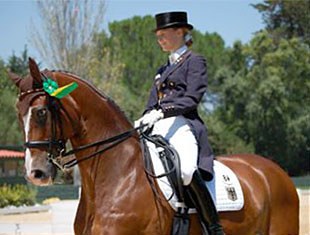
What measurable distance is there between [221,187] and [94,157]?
1.25 m

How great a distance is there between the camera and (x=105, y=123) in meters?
5.51

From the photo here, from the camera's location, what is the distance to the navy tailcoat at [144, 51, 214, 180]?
556 centimetres

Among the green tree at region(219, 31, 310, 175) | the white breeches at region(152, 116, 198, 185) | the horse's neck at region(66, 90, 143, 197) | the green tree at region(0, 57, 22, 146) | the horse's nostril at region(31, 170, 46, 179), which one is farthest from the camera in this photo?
the green tree at region(0, 57, 22, 146)

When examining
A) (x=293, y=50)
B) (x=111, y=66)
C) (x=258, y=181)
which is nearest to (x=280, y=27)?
(x=293, y=50)

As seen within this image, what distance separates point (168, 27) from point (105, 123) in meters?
0.98

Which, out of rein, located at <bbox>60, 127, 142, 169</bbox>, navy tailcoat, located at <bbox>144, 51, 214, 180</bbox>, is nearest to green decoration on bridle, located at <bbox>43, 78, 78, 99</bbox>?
rein, located at <bbox>60, 127, 142, 169</bbox>

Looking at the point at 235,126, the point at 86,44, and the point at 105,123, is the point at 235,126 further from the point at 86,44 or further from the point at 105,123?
the point at 105,123

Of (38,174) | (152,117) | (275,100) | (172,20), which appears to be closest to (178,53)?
A: (172,20)

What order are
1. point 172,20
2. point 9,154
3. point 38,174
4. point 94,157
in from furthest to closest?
1. point 9,154
2. point 172,20
3. point 94,157
4. point 38,174

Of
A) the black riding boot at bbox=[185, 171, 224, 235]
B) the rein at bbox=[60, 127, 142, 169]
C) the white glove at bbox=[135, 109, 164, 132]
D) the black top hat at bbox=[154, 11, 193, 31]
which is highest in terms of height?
the black top hat at bbox=[154, 11, 193, 31]

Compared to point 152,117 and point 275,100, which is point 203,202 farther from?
point 275,100

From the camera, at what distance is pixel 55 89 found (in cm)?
517

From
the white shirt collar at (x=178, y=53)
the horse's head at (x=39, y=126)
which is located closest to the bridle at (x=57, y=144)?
the horse's head at (x=39, y=126)

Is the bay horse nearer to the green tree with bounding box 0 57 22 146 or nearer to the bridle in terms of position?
the bridle
